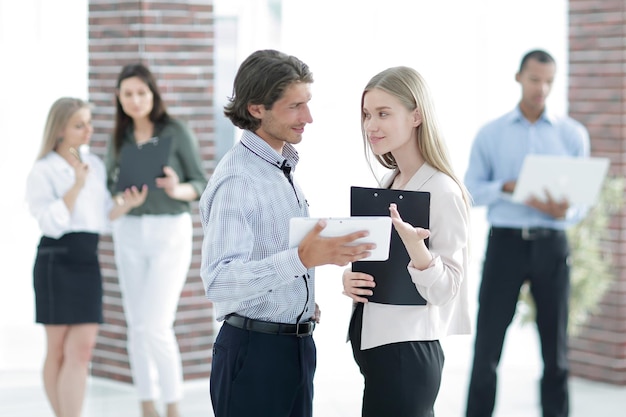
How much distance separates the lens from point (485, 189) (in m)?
4.77

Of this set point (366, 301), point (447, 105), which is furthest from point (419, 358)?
point (447, 105)

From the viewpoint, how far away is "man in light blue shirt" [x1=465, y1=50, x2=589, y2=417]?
15.4 feet

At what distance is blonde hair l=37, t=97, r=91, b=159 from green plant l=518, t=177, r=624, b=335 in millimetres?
2756

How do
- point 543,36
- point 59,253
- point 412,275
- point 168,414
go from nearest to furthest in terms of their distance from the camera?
point 412,275, point 59,253, point 168,414, point 543,36

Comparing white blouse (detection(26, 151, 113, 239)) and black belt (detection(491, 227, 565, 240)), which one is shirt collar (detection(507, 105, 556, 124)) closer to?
black belt (detection(491, 227, 565, 240))

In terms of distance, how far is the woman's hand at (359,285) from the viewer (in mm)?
2781

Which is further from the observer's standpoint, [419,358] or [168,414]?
[168,414]

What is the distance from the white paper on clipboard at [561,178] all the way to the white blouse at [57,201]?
76.6 inches

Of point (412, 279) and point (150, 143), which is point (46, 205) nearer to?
point (150, 143)

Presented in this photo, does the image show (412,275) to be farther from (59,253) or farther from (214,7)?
(214,7)

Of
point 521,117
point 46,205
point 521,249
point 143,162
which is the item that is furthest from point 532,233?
point 46,205

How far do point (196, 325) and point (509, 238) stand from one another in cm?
193

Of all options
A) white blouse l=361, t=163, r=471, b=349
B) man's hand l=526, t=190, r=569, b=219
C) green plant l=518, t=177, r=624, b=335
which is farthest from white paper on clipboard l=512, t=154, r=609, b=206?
white blouse l=361, t=163, r=471, b=349

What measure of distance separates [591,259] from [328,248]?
3569 millimetres
